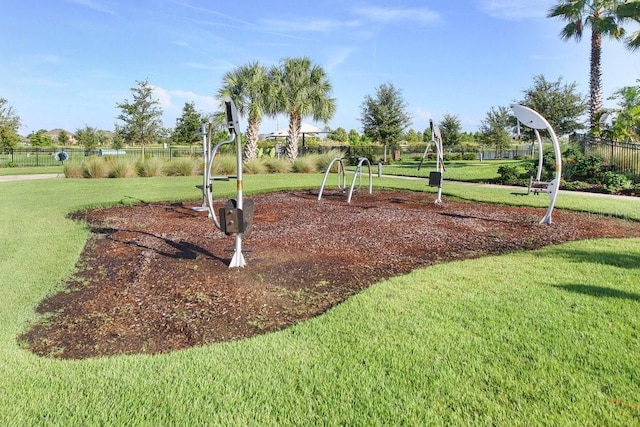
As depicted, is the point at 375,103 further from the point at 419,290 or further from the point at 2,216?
the point at 419,290

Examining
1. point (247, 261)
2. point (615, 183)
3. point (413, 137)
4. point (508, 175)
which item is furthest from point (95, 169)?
point (413, 137)

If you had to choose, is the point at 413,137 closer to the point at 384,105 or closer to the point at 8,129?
the point at 384,105

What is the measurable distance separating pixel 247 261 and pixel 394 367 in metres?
2.73

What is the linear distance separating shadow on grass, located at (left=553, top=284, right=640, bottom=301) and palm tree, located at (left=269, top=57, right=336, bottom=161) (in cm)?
2212

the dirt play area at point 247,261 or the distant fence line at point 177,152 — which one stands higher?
the distant fence line at point 177,152

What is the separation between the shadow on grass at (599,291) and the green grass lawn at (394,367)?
0.02m

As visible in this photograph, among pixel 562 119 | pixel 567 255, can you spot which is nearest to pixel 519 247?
pixel 567 255

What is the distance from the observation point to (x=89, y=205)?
9266mm

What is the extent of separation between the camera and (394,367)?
96.8 inches

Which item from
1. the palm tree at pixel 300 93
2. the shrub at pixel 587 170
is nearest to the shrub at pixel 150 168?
the palm tree at pixel 300 93

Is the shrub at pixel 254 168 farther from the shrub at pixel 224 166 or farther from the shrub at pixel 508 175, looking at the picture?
the shrub at pixel 508 175

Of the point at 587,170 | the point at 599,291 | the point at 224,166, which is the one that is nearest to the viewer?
the point at 599,291

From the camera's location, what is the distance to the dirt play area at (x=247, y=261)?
126 inches

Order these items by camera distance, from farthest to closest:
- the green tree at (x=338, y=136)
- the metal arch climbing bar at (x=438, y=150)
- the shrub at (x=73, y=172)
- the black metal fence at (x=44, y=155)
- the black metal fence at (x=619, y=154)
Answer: the green tree at (x=338, y=136) < the black metal fence at (x=44, y=155) < the shrub at (x=73, y=172) < the black metal fence at (x=619, y=154) < the metal arch climbing bar at (x=438, y=150)
